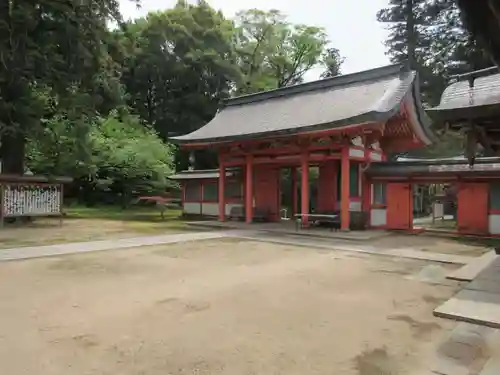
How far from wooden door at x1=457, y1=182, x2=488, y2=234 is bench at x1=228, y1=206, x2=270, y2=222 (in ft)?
23.4

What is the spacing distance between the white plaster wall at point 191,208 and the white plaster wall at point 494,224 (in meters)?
11.6

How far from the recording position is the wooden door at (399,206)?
13516mm

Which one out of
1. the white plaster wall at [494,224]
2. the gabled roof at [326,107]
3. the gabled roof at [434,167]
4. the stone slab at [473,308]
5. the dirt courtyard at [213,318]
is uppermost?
the gabled roof at [326,107]

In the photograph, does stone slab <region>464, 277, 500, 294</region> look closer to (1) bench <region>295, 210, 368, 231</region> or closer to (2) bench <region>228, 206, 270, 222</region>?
(1) bench <region>295, 210, 368, 231</region>

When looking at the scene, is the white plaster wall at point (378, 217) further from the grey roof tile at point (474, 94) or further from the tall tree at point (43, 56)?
the tall tree at point (43, 56)

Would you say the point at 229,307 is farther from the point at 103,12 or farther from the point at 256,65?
the point at 256,65

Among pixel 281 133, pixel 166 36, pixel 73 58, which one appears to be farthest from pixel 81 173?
pixel 166 36

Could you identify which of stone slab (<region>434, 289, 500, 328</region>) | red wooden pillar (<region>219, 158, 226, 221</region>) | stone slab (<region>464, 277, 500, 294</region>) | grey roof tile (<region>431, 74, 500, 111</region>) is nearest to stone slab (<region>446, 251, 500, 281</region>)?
stone slab (<region>464, 277, 500, 294</region>)

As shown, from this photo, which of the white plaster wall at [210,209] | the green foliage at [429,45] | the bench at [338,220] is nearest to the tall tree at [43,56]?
the white plaster wall at [210,209]

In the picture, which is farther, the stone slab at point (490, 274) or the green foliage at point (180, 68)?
the green foliage at point (180, 68)

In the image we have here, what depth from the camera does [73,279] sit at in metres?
5.63

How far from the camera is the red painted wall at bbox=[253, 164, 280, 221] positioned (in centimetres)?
1650

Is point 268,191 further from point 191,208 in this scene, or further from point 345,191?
point 345,191

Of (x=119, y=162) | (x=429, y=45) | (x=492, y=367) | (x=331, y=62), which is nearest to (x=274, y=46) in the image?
(x=331, y=62)
